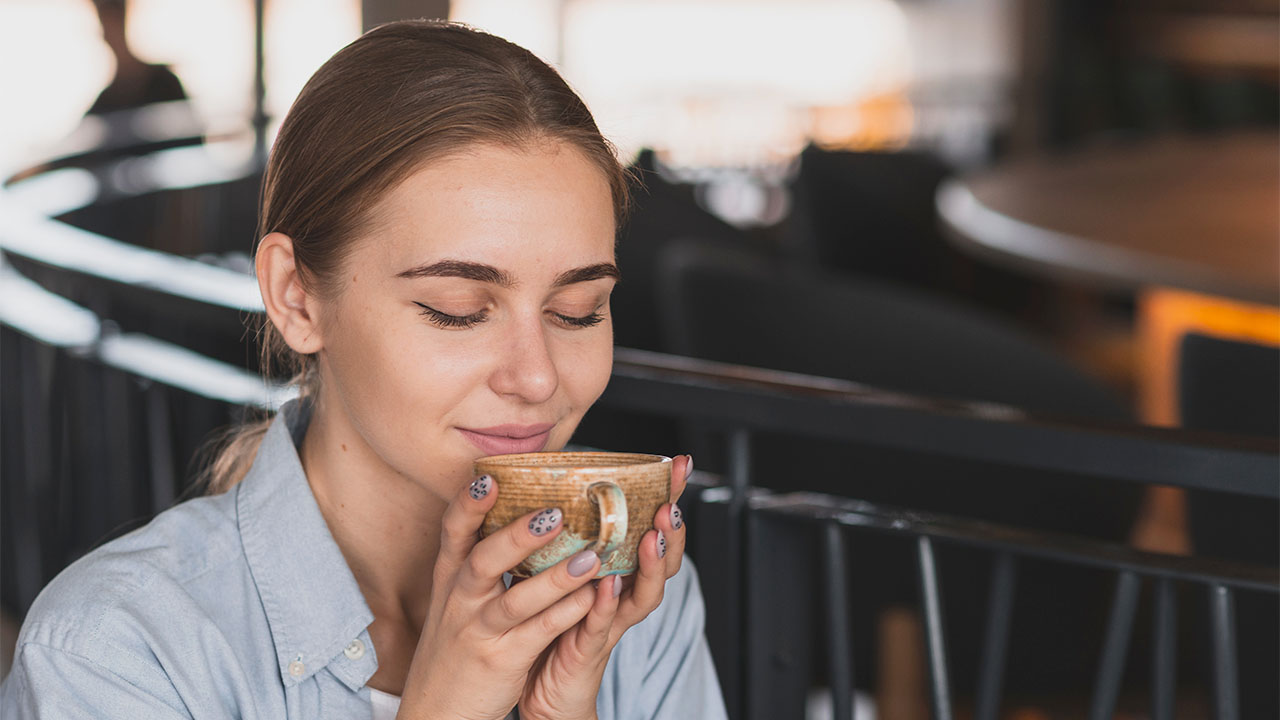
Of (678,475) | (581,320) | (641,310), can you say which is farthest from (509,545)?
(641,310)

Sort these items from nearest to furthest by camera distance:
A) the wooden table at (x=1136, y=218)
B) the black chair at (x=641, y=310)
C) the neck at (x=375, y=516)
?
the neck at (x=375, y=516) < the wooden table at (x=1136, y=218) < the black chair at (x=641, y=310)

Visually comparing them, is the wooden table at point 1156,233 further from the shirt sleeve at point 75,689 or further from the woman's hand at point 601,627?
the shirt sleeve at point 75,689

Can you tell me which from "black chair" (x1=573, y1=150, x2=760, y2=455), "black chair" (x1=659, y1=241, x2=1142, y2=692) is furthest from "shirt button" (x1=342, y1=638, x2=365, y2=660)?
"black chair" (x1=573, y1=150, x2=760, y2=455)

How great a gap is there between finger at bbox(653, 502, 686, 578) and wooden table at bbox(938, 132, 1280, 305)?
1436mm

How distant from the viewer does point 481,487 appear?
2.95 ft

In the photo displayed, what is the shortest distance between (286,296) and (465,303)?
186 mm

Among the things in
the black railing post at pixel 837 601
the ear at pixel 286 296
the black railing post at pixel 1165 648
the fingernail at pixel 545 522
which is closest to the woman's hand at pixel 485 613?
the fingernail at pixel 545 522

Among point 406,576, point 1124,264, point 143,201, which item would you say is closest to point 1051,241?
point 1124,264

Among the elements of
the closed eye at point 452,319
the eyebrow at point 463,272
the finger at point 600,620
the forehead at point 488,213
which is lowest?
the finger at point 600,620

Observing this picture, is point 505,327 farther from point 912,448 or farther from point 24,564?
point 24,564

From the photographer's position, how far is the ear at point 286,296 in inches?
42.6

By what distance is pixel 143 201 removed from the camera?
13.6 ft

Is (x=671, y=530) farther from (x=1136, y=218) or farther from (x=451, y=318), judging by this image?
(x=1136, y=218)

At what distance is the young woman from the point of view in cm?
94
